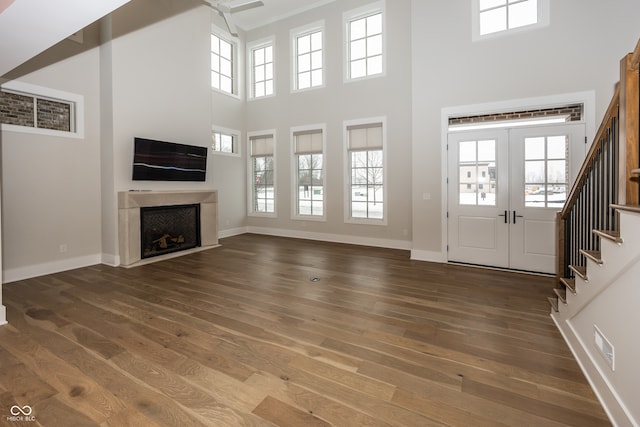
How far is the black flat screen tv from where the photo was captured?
5.03 metres

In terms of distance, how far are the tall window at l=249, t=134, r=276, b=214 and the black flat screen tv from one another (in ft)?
6.13

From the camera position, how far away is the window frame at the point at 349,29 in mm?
6113

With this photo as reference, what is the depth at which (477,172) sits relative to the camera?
4789 mm

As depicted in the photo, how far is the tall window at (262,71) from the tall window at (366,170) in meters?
2.73

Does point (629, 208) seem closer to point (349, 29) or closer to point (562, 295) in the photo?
point (562, 295)

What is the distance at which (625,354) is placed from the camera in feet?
5.20

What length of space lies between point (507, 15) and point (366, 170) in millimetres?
3437

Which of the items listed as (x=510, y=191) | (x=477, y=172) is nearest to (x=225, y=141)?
(x=477, y=172)

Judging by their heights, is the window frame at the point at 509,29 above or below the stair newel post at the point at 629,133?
above

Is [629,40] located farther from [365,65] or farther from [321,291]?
[321,291]

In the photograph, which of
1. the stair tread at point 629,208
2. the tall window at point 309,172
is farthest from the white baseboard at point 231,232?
the stair tread at point 629,208

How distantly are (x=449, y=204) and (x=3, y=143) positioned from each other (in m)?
6.41

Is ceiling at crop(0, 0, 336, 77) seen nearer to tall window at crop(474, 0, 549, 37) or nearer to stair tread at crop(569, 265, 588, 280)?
stair tread at crop(569, 265, 588, 280)

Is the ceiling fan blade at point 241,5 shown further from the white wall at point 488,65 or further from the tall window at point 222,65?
the white wall at point 488,65
